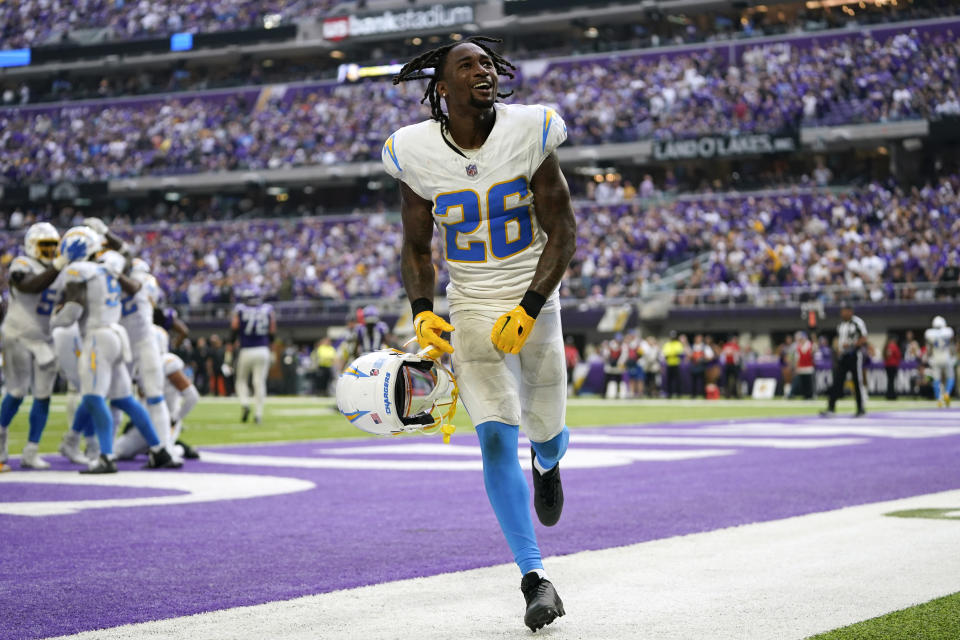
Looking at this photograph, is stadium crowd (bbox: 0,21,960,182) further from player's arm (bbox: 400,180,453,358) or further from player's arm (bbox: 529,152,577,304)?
player's arm (bbox: 400,180,453,358)

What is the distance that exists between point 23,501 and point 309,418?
1134 centimetres

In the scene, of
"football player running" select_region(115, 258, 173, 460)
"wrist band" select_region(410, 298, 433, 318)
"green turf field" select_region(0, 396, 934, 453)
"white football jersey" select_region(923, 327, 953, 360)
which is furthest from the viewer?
"white football jersey" select_region(923, 327, 953, 360)

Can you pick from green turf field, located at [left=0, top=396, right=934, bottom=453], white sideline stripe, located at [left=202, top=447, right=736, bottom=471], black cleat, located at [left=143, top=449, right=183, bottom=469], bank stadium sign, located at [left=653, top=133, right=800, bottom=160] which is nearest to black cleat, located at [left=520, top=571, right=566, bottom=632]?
white sideline stripe, located at [left=202, top=447, right=736, bottom=471]

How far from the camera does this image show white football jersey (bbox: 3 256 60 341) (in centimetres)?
1008

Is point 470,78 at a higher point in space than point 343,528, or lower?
higher

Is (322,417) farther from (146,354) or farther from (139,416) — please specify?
(139,416)

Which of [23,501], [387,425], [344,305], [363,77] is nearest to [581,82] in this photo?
[363,77]

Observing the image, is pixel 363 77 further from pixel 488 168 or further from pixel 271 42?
pixel 488 168

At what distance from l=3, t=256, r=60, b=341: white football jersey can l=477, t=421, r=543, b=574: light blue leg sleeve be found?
6.96m

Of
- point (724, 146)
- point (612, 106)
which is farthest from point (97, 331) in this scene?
point (612, 106)

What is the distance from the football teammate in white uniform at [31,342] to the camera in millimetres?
9914

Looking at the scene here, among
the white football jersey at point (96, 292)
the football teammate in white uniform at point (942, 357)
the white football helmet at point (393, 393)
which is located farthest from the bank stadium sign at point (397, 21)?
the white football helmet at point (393, 393)

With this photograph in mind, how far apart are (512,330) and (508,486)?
0.58m

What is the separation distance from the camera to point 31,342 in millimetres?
10148
